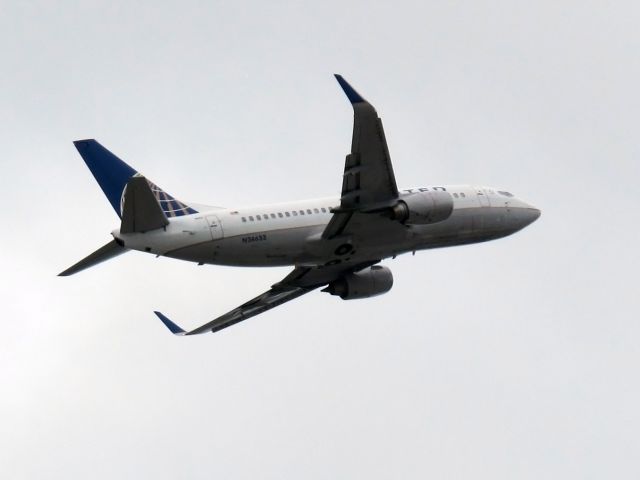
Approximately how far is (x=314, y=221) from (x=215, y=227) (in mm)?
4756

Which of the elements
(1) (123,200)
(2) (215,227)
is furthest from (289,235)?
(1) (123,200)

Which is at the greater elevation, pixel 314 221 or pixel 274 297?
pixel 314 221

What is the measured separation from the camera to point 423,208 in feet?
181

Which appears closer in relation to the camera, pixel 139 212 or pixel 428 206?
pixel 139 212

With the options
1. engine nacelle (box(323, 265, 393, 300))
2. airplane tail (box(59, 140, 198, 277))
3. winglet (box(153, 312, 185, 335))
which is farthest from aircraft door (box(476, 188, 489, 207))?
winglet (box(153, 312, 185, 335))

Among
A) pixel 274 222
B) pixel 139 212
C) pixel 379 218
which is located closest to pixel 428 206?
pixel 379 218

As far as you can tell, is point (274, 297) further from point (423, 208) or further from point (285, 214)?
point (423, 208)

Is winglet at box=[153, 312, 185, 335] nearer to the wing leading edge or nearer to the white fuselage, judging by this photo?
the wing leading edge

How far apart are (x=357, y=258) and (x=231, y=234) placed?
266 inches

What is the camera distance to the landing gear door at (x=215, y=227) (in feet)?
179

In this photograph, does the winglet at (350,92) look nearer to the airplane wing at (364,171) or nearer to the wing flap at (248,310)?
the airplane wing at (364,171)

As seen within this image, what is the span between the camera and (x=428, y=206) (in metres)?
55.5

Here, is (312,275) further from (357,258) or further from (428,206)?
(428,206)

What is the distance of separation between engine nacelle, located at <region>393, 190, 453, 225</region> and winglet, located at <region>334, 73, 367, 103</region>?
20.9 ft
